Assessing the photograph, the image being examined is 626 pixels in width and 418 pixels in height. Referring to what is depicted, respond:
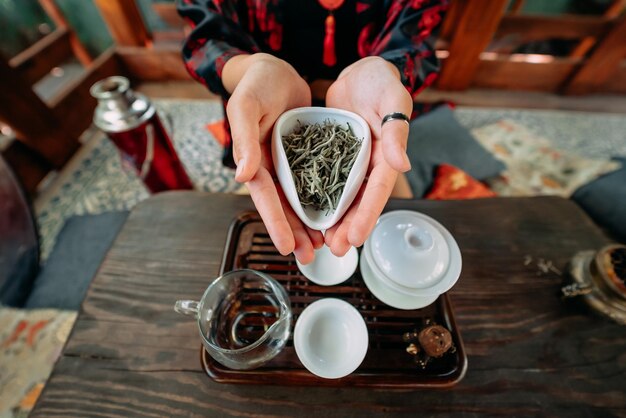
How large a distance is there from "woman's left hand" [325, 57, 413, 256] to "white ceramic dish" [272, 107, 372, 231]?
0.11 feet

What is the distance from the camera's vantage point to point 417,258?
0.90 metres

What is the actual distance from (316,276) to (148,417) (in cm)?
62

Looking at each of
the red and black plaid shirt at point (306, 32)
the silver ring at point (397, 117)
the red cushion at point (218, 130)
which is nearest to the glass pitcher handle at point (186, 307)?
the silver ring at point (397, 117)

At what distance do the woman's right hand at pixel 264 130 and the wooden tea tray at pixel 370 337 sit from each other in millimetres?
177

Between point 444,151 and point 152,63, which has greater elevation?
point 152,63

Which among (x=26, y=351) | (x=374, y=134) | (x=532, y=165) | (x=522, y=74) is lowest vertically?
(x=532, y=165)

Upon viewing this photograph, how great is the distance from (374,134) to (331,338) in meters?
0.72

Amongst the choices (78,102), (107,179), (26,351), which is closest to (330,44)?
(107,179)

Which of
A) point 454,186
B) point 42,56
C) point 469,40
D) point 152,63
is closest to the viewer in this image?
point 454,186

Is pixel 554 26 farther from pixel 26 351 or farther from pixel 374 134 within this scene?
pixel 26 351

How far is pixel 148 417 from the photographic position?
876mm

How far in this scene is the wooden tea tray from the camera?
889 millimetres

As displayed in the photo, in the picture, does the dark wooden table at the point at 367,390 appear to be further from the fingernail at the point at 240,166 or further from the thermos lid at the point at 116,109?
the thermos lid at the point at 116,109

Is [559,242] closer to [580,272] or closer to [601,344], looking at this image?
[580,272]
